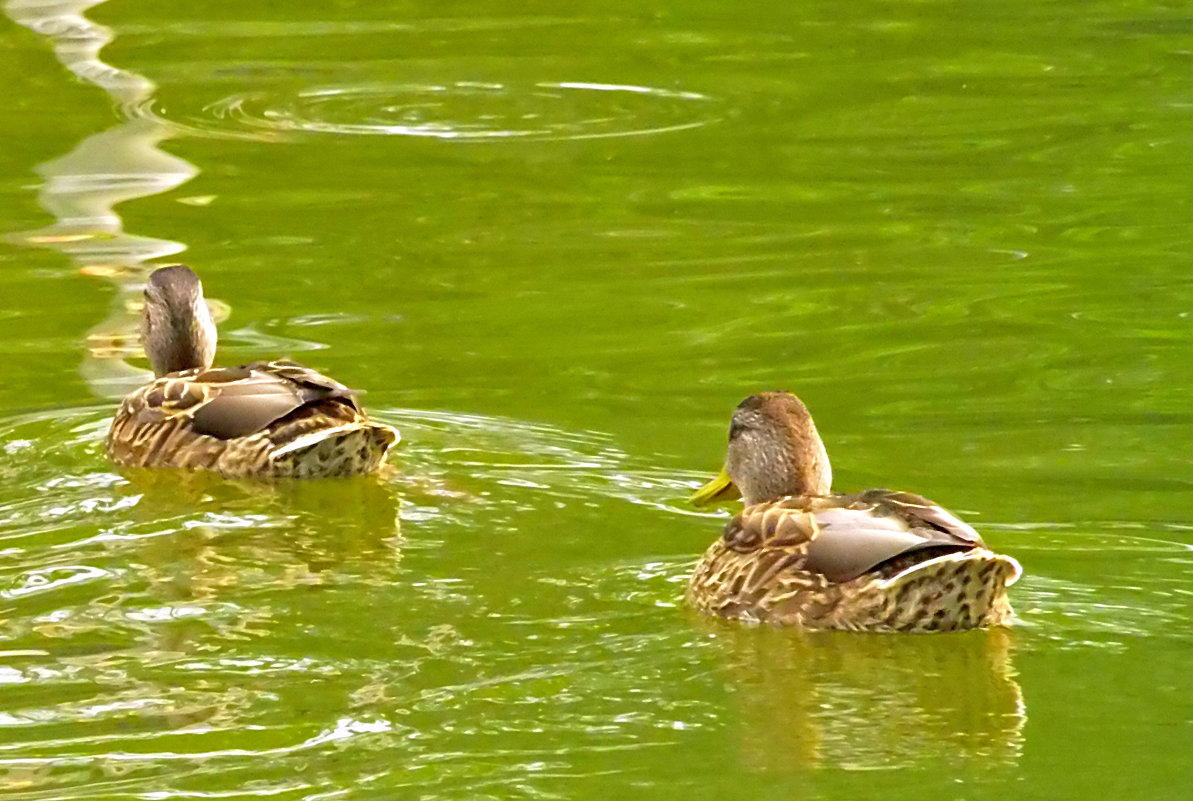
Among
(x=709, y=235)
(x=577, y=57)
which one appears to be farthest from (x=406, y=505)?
(x=577, y=57)

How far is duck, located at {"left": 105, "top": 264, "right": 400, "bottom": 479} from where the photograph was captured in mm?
9875

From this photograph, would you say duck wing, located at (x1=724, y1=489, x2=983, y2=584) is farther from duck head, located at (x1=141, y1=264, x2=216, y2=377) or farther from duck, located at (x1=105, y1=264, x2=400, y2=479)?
duck head, located at (x1=141, y1=264, x2=216, y2=377)

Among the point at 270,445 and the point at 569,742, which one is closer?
the point at 569,742

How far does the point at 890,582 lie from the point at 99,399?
4908mm

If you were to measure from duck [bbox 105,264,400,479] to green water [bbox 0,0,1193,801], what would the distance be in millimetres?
134

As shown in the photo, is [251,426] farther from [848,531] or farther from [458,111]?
[458,111]

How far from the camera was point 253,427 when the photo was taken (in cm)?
1006

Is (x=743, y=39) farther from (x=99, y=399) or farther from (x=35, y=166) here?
(x=99, y=399)

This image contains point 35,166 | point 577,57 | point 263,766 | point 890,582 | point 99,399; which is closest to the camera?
point 263,766

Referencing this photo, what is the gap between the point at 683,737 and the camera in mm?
6906

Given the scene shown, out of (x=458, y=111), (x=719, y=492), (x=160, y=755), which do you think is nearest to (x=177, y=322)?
(x=719, y=492)

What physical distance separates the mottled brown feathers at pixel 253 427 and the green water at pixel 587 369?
0.44 feet

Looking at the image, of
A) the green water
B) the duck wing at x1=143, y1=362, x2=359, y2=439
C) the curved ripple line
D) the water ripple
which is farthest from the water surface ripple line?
the curved ripple line

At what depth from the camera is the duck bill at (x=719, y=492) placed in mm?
9016
